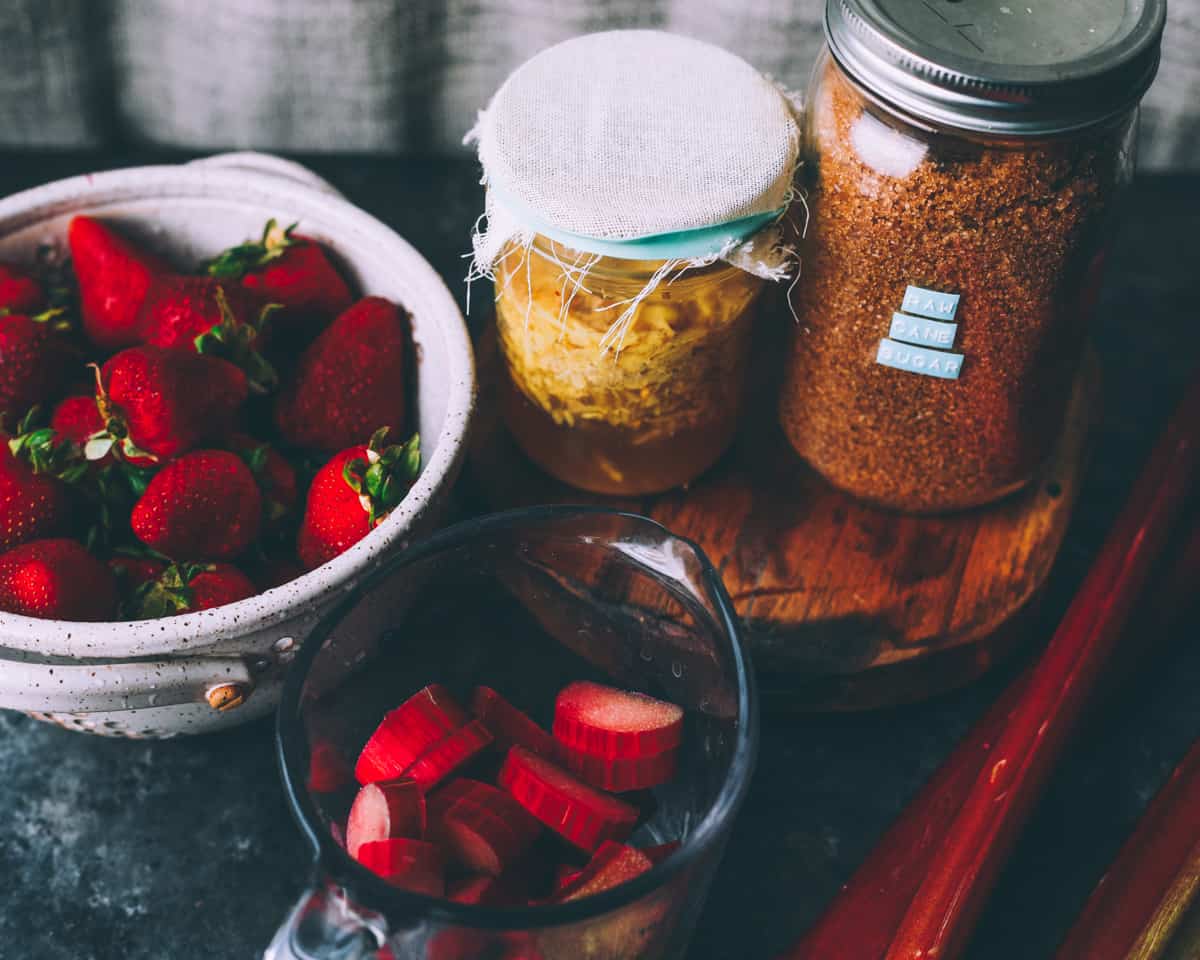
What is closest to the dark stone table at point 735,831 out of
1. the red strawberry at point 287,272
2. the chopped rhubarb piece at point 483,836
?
the chopped rhubarb piece at point 483,836

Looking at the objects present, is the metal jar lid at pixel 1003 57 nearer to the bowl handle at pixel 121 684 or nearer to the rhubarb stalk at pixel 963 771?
the rhubarb stalk at pixel 963 771

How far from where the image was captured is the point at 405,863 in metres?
0.53

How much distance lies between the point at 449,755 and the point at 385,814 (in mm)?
50

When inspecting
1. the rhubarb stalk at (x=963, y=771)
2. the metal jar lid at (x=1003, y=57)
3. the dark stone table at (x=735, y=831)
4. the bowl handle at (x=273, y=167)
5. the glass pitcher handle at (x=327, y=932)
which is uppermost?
the metal jar lid at (x=1003, y=57)

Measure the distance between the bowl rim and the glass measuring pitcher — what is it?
37 millimetres

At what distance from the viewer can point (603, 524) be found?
0.60 meters

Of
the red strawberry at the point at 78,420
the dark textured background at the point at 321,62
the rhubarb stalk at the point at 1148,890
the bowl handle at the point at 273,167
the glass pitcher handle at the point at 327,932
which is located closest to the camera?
the glass pitcher handle at the point at 327,932

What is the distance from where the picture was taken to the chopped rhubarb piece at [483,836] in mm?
552

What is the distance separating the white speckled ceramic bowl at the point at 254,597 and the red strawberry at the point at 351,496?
21mm

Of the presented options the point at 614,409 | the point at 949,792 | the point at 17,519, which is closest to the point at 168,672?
the point at 17,519

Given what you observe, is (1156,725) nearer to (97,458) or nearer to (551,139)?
(551,139)

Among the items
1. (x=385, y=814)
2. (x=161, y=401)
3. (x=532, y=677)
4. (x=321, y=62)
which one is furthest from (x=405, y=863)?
(x=321, y=62)

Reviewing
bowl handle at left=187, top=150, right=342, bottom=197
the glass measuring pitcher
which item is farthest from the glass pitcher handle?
bowl handle at left=187, top=150, right=342, bottom=197

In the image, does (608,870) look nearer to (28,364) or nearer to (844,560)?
(844,560)
